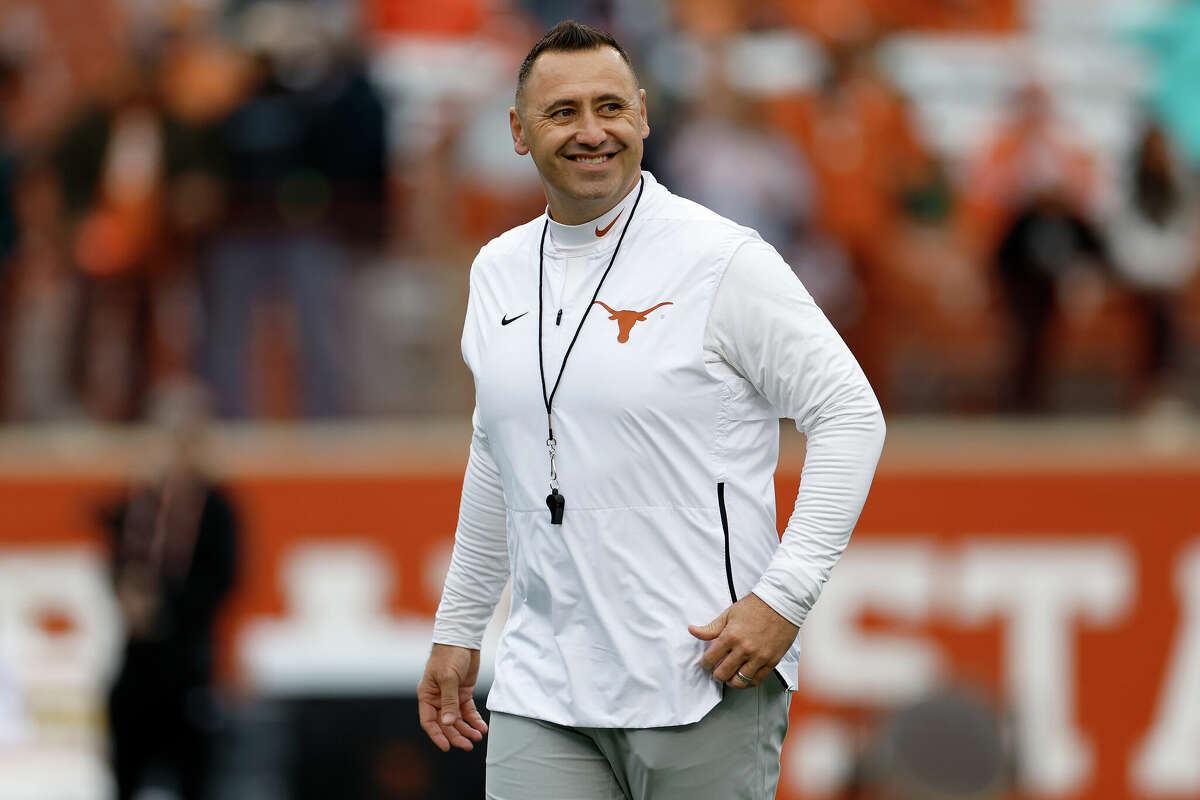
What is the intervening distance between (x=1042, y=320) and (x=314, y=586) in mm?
3588

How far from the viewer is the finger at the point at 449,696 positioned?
4094 mm

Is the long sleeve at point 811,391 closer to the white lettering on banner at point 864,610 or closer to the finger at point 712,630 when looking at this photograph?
the finger at point 712,630

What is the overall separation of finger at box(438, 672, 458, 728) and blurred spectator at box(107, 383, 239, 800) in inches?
191

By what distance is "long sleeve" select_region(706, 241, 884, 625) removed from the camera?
3.64 meters

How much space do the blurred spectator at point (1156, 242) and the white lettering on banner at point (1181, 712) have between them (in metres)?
0.91

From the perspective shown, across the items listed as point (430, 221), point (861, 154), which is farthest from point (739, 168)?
point (430, 221)

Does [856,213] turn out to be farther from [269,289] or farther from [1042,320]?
[269,289]

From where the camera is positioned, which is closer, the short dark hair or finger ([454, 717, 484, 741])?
the short dark hair

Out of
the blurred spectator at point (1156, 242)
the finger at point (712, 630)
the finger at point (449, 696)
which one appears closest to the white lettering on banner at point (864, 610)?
the blurred spectator at point (1156, 242)

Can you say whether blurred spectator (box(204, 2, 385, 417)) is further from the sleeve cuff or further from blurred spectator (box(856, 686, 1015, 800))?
the sleeve cuff

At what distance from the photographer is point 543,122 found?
3.80 metres

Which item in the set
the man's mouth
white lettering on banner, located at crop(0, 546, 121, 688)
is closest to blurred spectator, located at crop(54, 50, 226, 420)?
white lettering on banner, located at crop(0, 546, 121, 688)

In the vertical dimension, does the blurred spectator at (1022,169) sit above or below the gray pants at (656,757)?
above

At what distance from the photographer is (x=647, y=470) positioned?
3.71 metres
